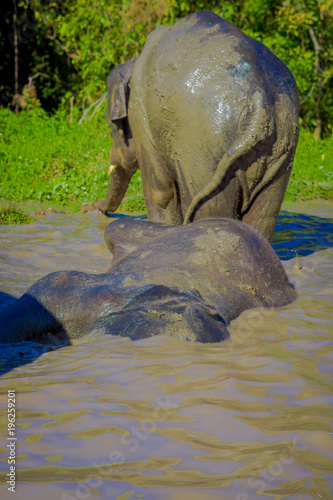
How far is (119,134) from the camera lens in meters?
5.71

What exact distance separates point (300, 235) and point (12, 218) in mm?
3079

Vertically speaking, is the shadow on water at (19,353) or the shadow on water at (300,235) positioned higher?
the shadow on water at (19,353)

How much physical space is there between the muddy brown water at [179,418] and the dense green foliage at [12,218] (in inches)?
152

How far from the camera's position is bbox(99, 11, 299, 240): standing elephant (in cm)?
429

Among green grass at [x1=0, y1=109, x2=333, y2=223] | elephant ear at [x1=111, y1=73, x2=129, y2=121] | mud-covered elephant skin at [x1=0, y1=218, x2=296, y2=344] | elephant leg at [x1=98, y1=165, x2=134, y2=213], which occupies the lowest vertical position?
green grass at [x1=0, y1=109, x2=333, y2=223]

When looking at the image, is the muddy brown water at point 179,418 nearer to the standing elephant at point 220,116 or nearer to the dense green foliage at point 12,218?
the standing elephant at point 220,116

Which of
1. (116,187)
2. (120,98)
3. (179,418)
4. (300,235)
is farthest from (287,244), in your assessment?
(179,418)

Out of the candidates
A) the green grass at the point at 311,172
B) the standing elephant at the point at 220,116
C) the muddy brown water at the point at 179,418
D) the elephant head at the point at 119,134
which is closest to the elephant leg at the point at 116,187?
the elephant head at the point at 119,134

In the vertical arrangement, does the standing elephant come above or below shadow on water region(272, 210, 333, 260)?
above

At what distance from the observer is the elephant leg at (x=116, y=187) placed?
20.5 ft

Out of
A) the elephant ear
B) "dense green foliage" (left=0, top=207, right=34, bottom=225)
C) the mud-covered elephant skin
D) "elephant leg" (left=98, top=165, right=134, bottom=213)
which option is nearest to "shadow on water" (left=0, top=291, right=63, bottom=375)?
the mud-covered elephant skin

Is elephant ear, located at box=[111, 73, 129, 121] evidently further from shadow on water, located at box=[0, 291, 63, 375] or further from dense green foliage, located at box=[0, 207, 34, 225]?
shadow on water, located at box=[0, 291, 63, 375]

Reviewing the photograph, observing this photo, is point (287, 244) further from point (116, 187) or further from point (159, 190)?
point (116, 187)

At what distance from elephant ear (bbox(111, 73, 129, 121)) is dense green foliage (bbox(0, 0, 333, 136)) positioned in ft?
21.9
